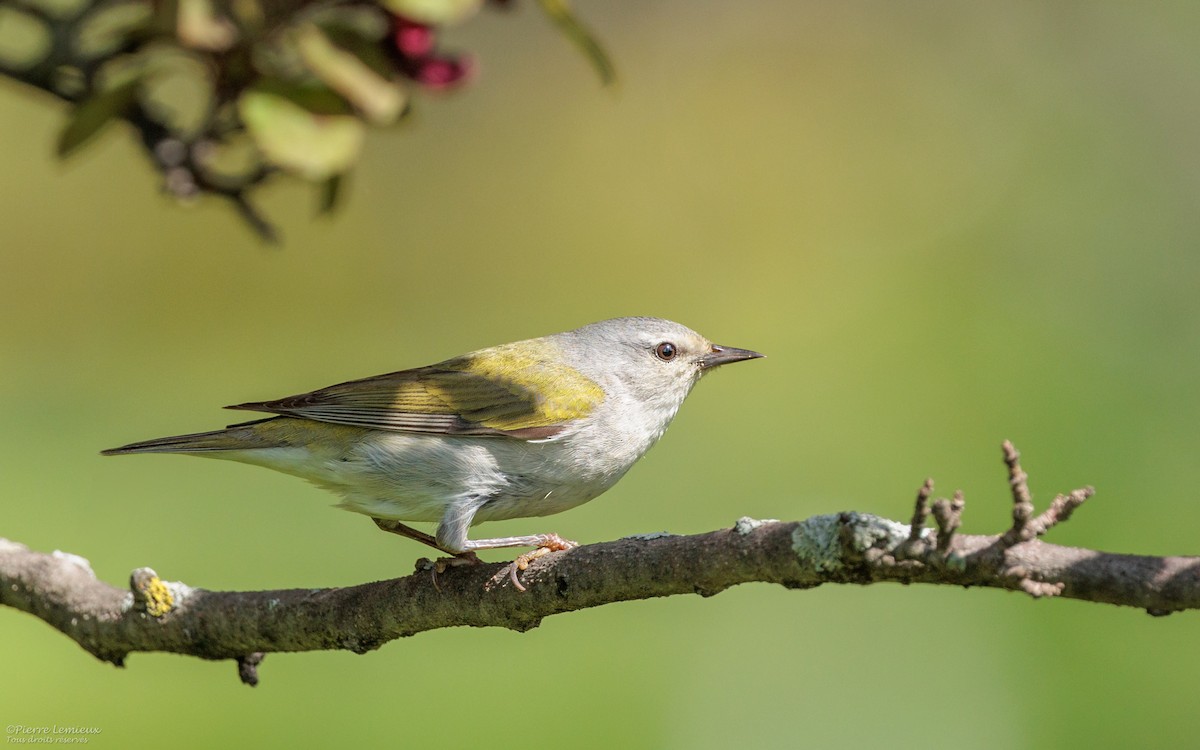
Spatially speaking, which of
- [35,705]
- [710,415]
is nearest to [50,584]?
[35,705]

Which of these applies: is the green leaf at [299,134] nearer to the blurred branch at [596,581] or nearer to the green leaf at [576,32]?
the green leaf at [576,32]

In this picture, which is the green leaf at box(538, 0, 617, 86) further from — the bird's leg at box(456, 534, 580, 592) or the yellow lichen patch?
the yellow lichen patch

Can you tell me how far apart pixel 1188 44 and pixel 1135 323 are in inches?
150

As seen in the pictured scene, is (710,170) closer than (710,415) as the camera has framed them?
No

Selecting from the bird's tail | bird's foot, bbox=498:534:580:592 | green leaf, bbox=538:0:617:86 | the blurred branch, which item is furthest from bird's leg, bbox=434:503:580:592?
green leaf, bbox=538:0:617:86

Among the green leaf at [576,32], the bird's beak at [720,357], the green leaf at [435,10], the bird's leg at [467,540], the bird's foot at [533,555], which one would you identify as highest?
the green leaf at [576,32]

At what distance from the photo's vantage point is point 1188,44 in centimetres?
1058

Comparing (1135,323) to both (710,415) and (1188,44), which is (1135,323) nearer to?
(710,415)

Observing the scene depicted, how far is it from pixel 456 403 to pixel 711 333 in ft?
14.4

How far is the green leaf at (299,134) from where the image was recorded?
2617 millimetres

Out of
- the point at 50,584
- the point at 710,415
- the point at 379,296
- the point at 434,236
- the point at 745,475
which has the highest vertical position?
the point at 434,236

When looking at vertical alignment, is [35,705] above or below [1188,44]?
below

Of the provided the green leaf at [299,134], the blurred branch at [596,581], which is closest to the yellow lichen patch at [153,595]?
the blurred branch at [596,581]

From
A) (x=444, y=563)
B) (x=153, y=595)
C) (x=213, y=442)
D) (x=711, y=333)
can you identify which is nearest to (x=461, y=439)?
(x=444, y=563)
